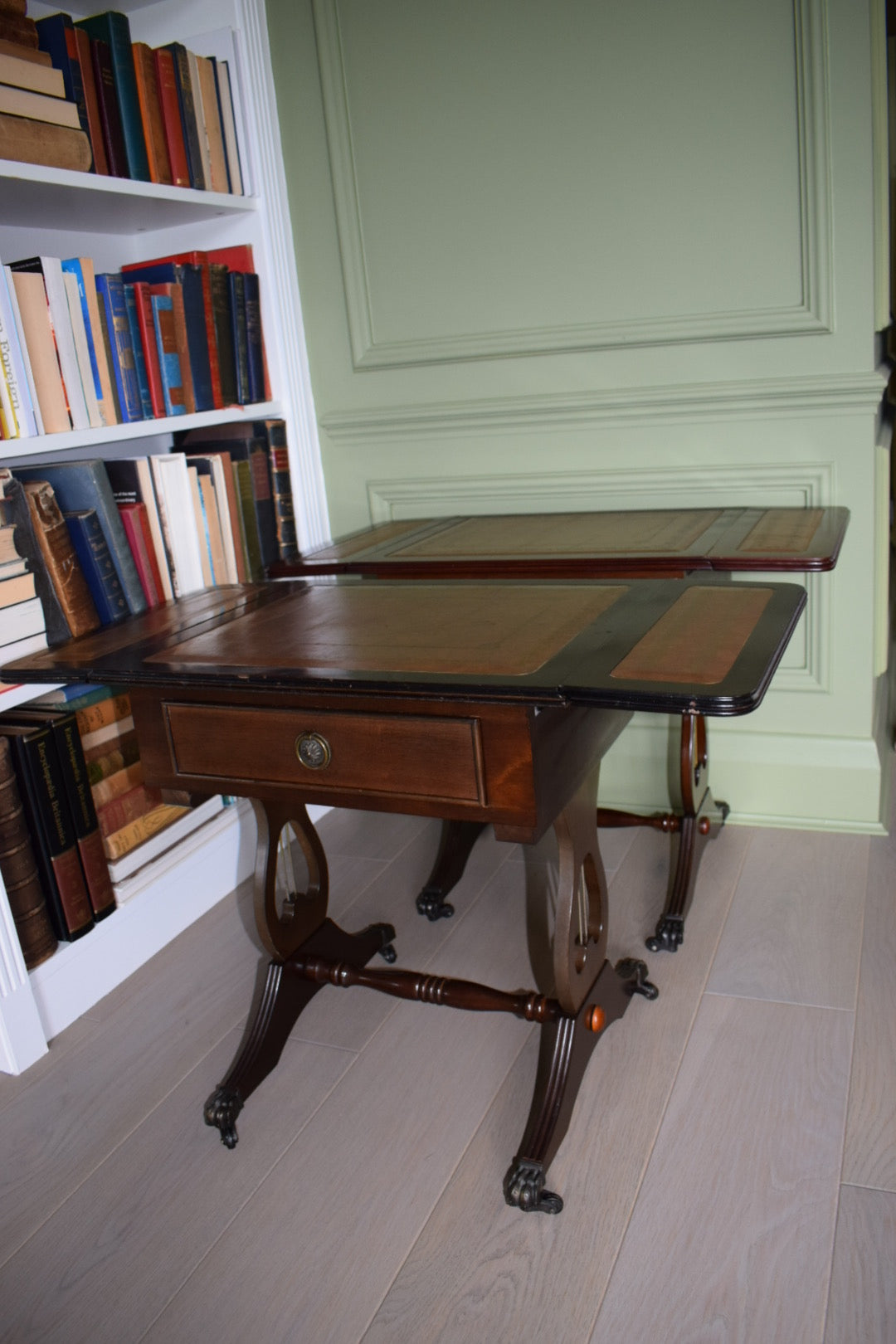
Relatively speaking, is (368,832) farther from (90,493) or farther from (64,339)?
(64,339)

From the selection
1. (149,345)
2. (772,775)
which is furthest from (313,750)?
(772,775)

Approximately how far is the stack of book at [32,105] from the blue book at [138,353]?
0.23 meters

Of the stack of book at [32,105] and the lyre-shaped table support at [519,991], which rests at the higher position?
the stack of book at [32,105]

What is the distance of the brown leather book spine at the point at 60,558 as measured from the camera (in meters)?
1.80

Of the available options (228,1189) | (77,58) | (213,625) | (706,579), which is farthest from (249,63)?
(228,1189)

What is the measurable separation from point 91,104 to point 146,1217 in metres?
1.89

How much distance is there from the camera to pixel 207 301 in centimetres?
222

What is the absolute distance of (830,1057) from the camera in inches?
64.4

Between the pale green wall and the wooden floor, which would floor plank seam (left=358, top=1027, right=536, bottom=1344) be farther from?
the pale green wall

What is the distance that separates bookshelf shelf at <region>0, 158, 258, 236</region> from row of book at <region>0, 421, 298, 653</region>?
1.50 ft

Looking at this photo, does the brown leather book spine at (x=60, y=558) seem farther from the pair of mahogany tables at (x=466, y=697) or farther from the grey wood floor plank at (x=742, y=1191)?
the grey wood floor plank at (x=742, y=1191)

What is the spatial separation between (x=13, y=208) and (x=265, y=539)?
798 mm

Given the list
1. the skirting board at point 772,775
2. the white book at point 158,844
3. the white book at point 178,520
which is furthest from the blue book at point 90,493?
the skirting board at point 772,775

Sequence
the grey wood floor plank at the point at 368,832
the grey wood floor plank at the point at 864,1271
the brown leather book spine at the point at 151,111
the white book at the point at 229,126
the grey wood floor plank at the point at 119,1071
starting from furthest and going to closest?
the grey wood floor plank at the point at 368,832
the white book at the point at 229,126
the brown leather book spine at the point at 151,111
the grey wood floor plank at the point at 119,1071
the grey wood floor plank at the point at 864,1271
